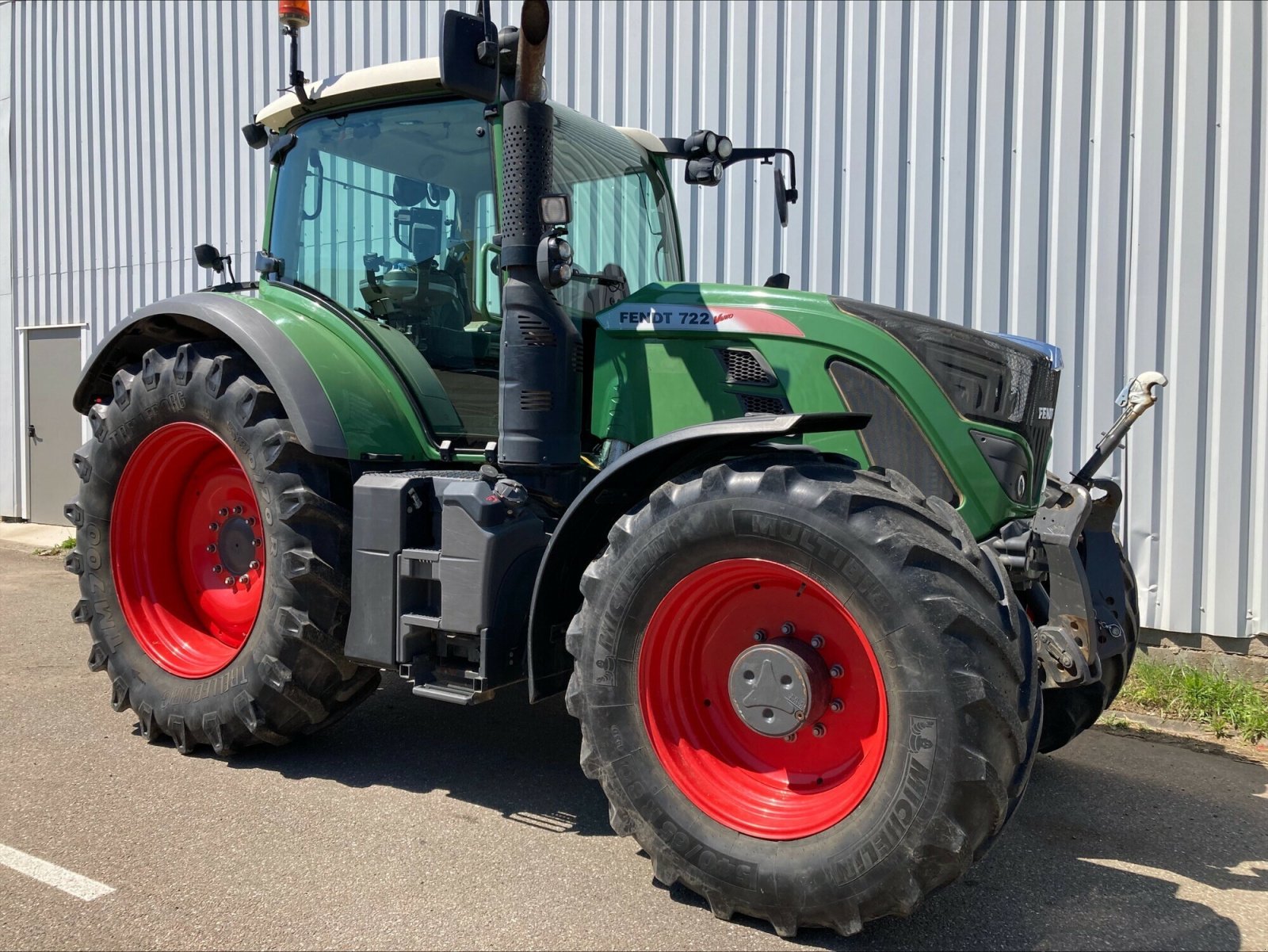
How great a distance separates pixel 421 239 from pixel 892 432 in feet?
6.76

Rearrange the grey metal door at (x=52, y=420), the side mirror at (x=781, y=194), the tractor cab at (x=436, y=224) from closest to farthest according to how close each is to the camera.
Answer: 1. the tractor cab at (x=436, y=224)
2. the side mirror at (x=781, y=194)
3. the grey metal door at (x=52, y=420)

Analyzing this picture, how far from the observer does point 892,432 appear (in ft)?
11.8

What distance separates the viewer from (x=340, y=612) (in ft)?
13.5

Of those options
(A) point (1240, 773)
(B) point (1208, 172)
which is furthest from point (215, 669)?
(B) point (1208, 172)

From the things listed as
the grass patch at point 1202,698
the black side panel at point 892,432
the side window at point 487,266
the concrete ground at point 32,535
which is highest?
the side window at point 487,266

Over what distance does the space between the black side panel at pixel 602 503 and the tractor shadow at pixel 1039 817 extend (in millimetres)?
638

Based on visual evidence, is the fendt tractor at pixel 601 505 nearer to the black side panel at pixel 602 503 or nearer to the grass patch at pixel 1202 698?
the black side panel at pixel 602 503

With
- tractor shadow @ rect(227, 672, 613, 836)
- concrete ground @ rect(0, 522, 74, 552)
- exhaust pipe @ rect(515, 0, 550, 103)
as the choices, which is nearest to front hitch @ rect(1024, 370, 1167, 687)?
tractor shadow @ rect(227, 672, 613, 836)

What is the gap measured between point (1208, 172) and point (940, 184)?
4.76ft

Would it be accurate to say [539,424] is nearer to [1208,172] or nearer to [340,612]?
[340,612]

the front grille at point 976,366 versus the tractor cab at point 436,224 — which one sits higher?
the tractor cab at point 436,224

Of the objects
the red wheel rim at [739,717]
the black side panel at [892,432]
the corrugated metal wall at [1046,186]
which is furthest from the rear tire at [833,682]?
the corrugated metal wall at [1046,186]

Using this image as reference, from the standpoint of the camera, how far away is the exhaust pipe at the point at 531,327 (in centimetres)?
376

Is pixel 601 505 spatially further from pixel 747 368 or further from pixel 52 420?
pixel 52 420
